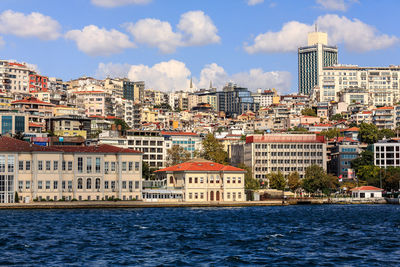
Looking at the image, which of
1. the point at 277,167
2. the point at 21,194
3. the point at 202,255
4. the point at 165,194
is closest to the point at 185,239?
the point at 202,255

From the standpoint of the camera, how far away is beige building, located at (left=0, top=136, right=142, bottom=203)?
9906cm

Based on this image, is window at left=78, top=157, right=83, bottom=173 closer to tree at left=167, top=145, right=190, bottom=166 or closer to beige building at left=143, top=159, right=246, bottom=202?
beige building at left=143, top=159, right=246, bottom=202

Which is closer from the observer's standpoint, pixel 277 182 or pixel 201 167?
pixel 201 167

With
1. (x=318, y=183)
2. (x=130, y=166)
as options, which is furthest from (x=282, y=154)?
(x=130, y=166)

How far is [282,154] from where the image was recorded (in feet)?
515

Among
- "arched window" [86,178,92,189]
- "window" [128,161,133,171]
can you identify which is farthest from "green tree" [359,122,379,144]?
"arched window" [86,178,92,189]

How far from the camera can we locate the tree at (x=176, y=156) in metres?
148

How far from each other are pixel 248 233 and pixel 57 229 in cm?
1664

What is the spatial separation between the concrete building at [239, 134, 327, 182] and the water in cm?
7039

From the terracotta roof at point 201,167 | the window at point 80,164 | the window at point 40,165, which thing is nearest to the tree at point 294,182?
the terracotta roof at point 201,167

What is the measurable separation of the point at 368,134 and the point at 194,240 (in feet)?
430

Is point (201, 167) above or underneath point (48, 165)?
underneath

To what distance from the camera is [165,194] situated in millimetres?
112000

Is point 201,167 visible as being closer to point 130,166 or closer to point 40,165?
Answer: point 130,166
